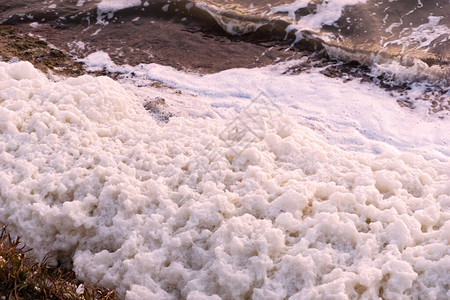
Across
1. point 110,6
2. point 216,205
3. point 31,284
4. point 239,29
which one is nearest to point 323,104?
point 239,29

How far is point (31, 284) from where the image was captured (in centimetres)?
298

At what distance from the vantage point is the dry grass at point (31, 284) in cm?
293

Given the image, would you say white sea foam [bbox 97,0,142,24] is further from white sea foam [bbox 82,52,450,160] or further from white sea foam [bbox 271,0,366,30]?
white sea foam [bbox 271,0,366,30]

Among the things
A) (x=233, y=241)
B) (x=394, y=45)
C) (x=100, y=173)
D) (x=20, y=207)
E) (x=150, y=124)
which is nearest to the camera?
(x=233, y=241)

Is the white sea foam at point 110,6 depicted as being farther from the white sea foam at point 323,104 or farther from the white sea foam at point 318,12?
the white sea foam at point 318,12

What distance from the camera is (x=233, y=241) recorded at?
3.24 metres

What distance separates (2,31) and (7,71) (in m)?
4.06

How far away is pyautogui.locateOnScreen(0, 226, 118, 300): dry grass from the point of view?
2.93 metres

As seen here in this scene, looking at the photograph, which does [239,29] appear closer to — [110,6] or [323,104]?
[110,6]

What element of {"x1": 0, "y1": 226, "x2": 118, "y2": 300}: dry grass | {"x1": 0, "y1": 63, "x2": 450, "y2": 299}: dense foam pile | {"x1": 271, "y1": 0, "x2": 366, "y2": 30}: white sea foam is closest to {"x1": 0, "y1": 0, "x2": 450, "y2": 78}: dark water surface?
{"x1": 271, "y1": 0, "x2": 366, "y2": 30}: white sea foam

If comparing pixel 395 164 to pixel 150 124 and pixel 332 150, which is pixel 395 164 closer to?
pixel 332 150

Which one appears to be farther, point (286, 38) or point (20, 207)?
point (286, 38)

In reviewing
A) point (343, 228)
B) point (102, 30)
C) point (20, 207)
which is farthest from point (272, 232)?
point (102, 30)

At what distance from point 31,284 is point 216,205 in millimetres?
1512
